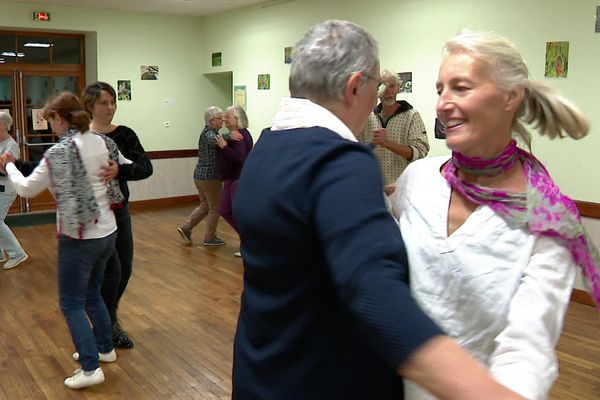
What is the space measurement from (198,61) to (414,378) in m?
9.85

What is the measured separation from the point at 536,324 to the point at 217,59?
9.30m

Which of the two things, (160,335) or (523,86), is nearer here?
(523,86)

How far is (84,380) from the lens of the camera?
3299 mm

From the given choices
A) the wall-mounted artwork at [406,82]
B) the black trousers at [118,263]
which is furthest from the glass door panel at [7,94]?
the black trousers at [118,263]

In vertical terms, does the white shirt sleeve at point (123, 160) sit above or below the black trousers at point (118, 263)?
above

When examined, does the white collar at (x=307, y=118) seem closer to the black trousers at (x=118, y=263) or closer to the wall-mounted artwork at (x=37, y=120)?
the black trousers at (x=118, y=263)

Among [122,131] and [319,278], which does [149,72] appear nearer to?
[122,131]

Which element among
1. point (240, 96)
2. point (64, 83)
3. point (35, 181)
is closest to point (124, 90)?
point (64, 83)

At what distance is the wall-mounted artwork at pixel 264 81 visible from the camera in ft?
28.8

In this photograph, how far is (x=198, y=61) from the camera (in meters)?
10.2

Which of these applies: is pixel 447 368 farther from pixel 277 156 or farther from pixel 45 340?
pixel 45 340

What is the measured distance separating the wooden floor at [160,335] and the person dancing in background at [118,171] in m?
0.38

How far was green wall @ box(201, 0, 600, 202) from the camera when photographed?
490cm

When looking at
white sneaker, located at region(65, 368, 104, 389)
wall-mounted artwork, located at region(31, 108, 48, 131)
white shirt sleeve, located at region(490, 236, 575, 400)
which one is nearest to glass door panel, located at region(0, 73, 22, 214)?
wall-mounted artwork, located at region(31, 108, 48, 131)
